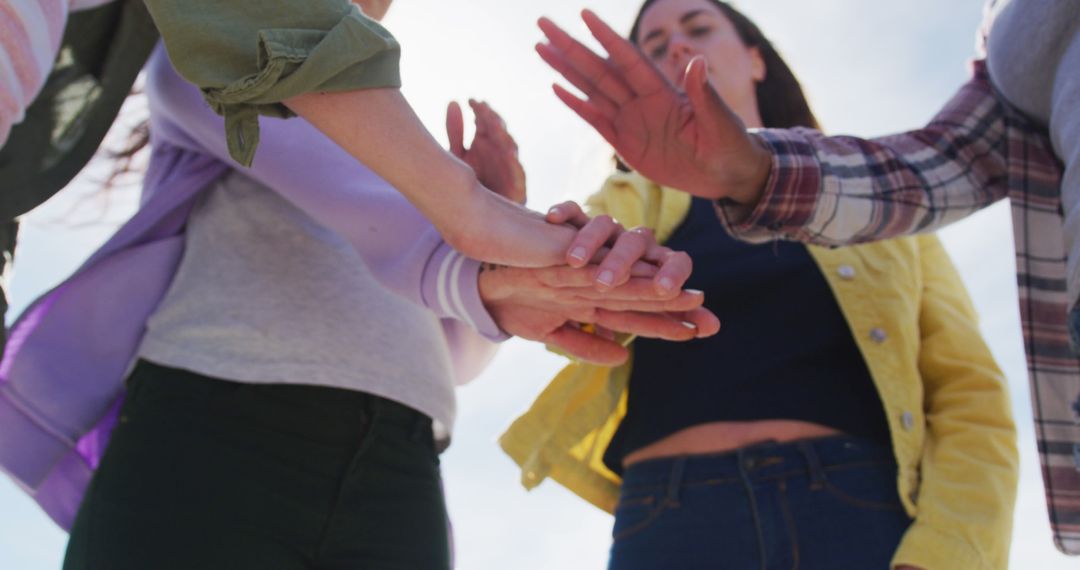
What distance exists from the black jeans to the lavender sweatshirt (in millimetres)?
103

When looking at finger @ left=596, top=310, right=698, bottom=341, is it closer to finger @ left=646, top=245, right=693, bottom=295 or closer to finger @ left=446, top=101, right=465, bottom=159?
finger @ left=646, top=245, right=693, bottom=295

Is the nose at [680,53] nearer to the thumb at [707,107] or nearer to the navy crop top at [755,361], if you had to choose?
the navy crop top at [755,361]

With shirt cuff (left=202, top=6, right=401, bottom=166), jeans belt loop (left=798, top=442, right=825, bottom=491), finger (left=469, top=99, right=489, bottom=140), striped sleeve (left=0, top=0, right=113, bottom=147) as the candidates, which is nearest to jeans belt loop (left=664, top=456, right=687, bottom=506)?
jeans belt loop (left=798, top=442, right=825, bottom=491)

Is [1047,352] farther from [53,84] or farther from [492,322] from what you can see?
[53,84]

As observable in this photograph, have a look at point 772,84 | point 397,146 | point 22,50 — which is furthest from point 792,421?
point 22,50

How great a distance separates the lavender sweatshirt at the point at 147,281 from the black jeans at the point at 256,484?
10 cm

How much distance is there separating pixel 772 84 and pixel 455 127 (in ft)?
4.54

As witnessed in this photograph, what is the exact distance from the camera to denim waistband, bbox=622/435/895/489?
197 cm

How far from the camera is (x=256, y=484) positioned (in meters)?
1.53

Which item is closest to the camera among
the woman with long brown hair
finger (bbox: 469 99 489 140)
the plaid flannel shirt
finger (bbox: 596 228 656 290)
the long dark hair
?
finger (bbox: 596 228 656 290)

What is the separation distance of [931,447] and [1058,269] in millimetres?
507

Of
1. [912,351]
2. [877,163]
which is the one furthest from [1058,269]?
[912,351]

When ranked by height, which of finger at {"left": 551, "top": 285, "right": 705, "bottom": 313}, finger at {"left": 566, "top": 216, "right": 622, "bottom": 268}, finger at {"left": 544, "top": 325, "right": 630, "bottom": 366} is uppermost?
finger at {"left": 566, "top": 216, "right": 622, "bottom": 268}

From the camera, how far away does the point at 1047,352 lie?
1.70m
